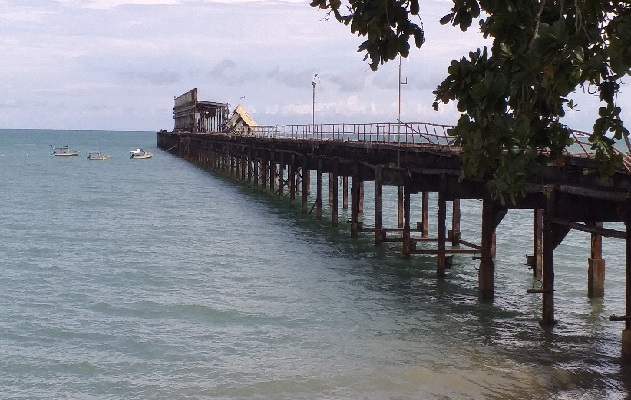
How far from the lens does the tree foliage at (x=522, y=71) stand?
5984 mm

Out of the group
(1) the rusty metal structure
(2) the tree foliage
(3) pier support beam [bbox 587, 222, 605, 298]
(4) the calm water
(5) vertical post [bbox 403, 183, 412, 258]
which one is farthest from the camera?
(1) the rusty metal structure

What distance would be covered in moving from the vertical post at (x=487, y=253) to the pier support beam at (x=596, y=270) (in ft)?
8.23

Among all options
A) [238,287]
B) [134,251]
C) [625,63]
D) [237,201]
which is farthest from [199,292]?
[237,201]

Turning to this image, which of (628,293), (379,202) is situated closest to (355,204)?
(379,202)

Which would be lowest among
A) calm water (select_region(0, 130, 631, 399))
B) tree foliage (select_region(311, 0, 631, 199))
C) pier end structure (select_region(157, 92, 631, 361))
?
calm water (select_region(0, 130, 631, 399))

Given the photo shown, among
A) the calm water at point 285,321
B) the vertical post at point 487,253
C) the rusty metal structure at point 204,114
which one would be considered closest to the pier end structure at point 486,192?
the vertical post at point 487,253

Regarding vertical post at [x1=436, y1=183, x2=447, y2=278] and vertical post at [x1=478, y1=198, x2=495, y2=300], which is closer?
vertical post at [x1=478, y1=198, x2=495, y2=300]

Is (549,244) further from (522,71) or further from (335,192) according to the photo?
(335,192)

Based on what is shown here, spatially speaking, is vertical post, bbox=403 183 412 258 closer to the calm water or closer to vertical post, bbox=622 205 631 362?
the calm water

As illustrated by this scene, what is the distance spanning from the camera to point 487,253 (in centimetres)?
2056

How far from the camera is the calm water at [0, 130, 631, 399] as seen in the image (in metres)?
15.3

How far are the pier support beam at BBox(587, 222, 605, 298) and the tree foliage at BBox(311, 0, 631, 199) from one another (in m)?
14.1

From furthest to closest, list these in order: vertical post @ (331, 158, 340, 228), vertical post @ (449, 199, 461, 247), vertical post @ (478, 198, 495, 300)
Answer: vertical post @ (331, 158, 340, 228) → vertical post @ (449, 199, 461, 247) → vertical post @ (478, 198, 495, 300)

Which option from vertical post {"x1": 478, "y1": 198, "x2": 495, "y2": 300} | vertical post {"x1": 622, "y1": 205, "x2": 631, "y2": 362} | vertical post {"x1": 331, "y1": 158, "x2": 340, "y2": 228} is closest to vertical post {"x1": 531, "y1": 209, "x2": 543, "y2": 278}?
vertical post {"x1": 478, "y1": 198, "x2": 495, "y2": 300}
